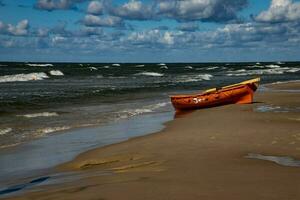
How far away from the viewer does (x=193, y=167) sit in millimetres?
8852

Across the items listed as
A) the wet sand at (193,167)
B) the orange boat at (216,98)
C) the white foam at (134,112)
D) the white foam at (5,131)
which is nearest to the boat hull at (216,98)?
the orange boat at (216,98)

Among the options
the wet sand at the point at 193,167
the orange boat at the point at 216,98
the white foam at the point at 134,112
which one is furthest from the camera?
the orange boat at the point at 216,98

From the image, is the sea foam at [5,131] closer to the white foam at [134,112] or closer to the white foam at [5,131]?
the white foam at [5,131]

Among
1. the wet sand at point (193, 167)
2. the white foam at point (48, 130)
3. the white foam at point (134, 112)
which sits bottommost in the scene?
the white foam at point (134, 112)

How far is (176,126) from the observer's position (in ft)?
54.6

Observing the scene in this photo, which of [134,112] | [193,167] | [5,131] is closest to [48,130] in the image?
[5,131]

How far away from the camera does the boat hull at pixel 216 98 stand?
23.3 meters

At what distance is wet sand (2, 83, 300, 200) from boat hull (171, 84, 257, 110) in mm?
7528

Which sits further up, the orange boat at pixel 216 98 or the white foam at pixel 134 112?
the orange boat at pixel 216 98

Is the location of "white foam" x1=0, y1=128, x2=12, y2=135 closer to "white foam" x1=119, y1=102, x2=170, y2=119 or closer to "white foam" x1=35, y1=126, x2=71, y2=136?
"white foam" x1=35, y1=126, x2=71, y2=136

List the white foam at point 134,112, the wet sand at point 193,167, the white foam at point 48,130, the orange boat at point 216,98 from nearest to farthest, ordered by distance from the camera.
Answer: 1. the wet sand at point 193,167
2. the white foam at point 48,130
3. the white foam at point 134,112
4. the orange boat at point 216,98

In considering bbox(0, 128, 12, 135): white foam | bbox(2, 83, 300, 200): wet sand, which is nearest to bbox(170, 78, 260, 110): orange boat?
bbox(2, 83, 300, 200): wet sand

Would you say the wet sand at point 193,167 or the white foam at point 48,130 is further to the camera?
the white foam at point 48,130

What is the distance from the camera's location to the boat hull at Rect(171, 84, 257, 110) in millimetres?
23312
